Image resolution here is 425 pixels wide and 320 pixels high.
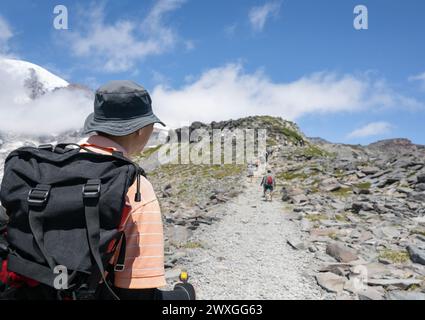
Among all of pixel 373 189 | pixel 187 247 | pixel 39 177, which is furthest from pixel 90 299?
pixel 373 189

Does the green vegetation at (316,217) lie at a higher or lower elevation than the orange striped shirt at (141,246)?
lower

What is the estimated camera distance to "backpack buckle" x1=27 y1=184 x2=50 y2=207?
256 centimetres

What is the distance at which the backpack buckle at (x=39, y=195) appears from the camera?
2562 mm

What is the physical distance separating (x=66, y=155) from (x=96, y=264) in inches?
36.9

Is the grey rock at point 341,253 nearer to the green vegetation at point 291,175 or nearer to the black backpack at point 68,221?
the black backpack at point 68,221

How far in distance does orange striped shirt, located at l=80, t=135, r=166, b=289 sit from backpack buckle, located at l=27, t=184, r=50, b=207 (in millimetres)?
611

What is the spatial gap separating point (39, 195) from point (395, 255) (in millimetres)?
12293

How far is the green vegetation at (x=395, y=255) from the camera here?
11.3 m

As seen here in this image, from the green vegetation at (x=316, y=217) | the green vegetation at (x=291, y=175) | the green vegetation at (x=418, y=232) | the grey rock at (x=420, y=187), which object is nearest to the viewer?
the green vegetation at (x=418, y=232)

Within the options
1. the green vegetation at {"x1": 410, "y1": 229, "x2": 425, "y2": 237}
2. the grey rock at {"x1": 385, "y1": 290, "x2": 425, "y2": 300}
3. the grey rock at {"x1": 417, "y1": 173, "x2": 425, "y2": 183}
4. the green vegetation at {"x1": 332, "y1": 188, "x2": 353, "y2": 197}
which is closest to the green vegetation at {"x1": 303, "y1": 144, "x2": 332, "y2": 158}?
the green vegetation at {"x1": 332, "y1": 188, "x2": 353, "y2": 197}

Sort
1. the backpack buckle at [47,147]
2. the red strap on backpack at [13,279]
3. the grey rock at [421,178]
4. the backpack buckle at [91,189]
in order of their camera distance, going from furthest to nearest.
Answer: the grey rock at [421,178], the backpack buckle at [47,147], the red strap on backpack at [13,279], the backpack buckle at [91,189]

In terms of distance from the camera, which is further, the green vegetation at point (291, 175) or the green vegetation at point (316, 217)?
the green vegetation at point (291, 175)

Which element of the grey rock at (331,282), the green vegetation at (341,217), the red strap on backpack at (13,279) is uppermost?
the red strap on backpack at (13,279)

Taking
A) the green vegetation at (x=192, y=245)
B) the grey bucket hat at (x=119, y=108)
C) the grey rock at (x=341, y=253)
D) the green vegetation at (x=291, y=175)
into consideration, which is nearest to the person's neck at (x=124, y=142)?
the grey bucket hat at (x=119, y=108)
